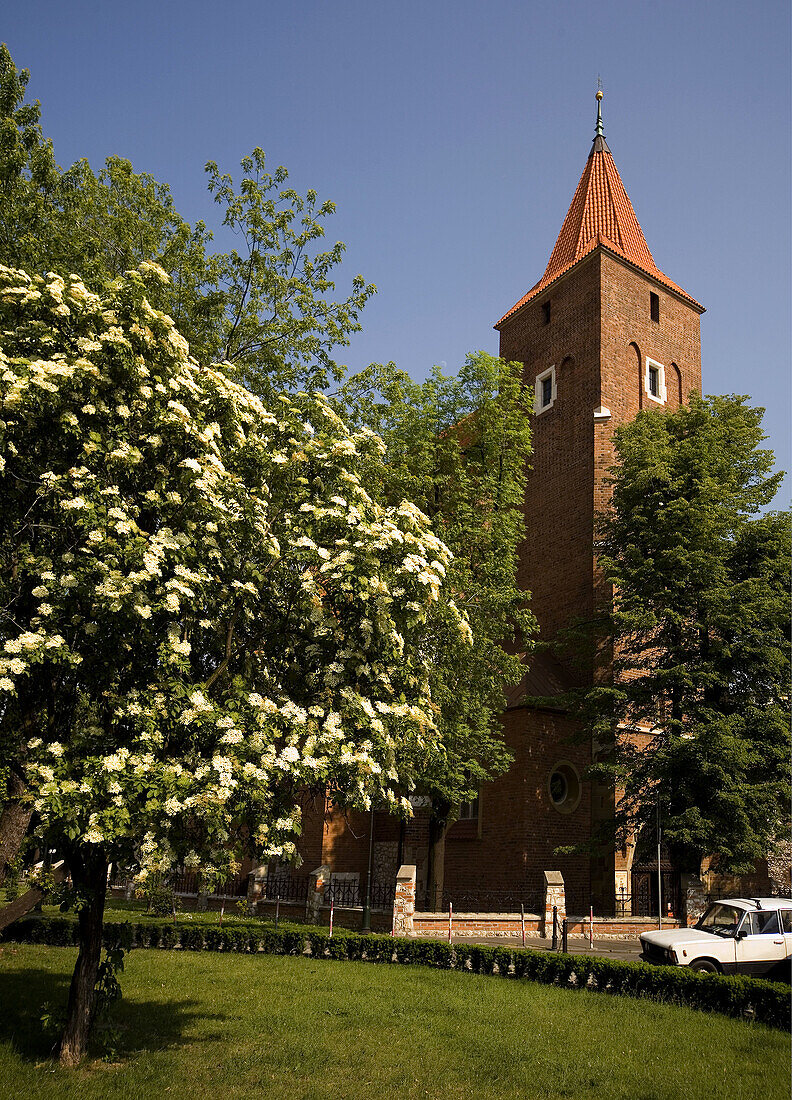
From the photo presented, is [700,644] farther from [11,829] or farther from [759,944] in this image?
[11,829]

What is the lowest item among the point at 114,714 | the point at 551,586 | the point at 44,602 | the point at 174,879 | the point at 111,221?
the point at 174,879

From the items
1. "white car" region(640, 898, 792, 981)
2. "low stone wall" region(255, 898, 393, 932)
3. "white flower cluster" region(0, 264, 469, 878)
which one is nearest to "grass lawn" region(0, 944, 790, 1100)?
"white car" region(640, 898, 792, 981)

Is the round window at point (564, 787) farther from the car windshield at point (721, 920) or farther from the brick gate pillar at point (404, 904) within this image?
the car windshield at point (721, 920)

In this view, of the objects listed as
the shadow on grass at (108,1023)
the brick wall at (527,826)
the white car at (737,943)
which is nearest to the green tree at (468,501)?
the brick wall at (527,826)

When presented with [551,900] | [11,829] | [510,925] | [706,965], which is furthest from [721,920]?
[11,829]

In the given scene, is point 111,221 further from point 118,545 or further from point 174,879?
point 174,879

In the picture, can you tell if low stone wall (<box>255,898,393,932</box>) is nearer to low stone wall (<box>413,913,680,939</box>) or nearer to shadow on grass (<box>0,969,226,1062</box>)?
low stone wall (<box>413,913,680,939</box>)

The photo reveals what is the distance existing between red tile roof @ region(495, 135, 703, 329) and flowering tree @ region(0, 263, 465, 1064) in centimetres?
2744

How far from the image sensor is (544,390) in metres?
33.7

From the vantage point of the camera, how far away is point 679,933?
15.5 meters

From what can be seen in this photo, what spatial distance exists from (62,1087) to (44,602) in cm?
479

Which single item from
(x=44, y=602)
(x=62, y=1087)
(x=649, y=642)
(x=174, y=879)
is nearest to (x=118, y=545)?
(x=44, y=602)

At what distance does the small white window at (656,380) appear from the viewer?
108ft

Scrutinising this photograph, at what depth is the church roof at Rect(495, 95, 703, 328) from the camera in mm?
34188
